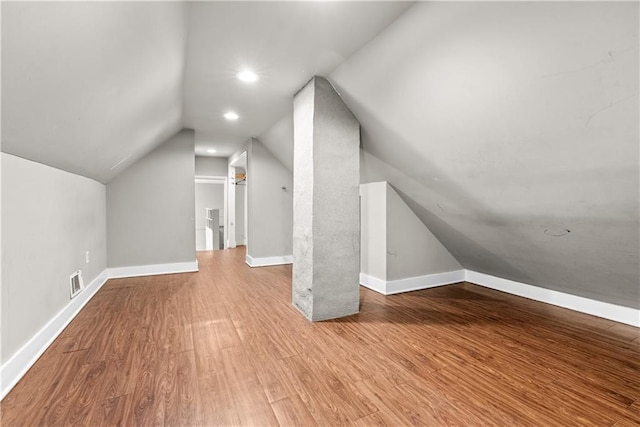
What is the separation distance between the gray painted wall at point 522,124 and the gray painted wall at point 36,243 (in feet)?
8.43

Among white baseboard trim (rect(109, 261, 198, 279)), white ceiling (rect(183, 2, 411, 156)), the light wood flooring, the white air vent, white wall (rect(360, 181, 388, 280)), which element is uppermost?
white ceiling (rect(183, 2, 411, 156))

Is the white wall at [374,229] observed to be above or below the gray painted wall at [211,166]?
below

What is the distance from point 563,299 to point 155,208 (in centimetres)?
567

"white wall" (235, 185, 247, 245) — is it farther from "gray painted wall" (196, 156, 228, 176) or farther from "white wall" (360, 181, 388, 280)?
"white wall" (360, 181, 388, 280)

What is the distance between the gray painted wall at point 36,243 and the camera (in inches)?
70.1

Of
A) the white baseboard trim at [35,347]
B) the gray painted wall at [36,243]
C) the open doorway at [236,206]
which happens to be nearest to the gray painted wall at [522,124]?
the gray painted wall at [36,243]

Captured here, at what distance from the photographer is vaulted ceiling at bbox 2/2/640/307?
4.58 feet

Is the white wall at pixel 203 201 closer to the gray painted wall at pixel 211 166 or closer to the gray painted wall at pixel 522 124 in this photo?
the gray painted wall at pixel 211 166

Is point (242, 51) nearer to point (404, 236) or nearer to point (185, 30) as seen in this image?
point (185, 30)

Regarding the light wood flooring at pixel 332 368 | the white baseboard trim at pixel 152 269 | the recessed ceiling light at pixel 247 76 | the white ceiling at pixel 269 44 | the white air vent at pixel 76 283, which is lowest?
the light wood flooring at pixel 332 368

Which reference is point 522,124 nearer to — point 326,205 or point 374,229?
point 326,205

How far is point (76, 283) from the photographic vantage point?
293 cm

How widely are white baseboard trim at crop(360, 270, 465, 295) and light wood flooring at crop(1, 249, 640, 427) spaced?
43 centimetres

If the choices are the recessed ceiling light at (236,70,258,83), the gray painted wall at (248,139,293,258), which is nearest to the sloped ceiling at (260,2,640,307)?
the recessed ceiling light at (236,70,258,83)
